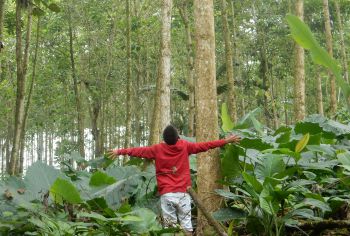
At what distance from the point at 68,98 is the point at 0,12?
15.6 meters

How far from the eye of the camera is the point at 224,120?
5129mm

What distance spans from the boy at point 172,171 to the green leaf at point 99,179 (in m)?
0.66

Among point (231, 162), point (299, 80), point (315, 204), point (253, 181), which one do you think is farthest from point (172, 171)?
point (299, 80)

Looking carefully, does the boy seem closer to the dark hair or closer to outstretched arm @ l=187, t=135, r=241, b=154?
the dark hair

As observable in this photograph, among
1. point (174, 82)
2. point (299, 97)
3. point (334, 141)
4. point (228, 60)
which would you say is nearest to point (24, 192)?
point (334, 141)

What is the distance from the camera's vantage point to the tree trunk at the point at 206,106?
470cm

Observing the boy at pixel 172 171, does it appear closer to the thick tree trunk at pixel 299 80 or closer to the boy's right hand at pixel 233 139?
the boy's right hand at pixel 233 139

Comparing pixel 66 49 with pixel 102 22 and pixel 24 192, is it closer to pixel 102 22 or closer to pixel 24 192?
pixel 102 22

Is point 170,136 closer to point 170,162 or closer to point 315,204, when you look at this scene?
point 170,162

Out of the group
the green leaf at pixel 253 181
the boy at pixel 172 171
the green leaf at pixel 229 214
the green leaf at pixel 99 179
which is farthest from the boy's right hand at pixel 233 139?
the green leaf at pixel 99 179

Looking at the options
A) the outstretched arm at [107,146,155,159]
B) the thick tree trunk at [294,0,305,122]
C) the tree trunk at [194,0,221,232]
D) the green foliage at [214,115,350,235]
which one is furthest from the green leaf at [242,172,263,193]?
the thick tree trunk at [294,0,305,122]

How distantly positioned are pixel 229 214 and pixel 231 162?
1.96 ft

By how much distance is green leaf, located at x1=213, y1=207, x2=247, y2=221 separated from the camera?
3953mm

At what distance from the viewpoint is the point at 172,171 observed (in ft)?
16.1
